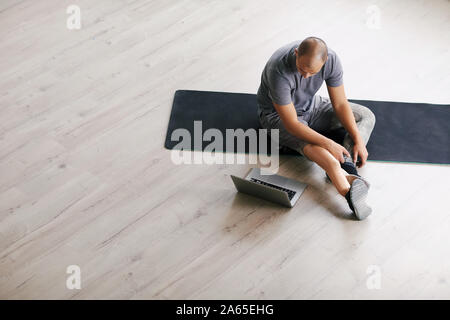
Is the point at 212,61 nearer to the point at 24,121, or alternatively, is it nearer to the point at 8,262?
the point at 24,121

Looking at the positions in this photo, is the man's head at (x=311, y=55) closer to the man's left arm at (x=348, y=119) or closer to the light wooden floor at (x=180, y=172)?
the man's left arm at (x=348, y=119)

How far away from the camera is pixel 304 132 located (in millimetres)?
2617

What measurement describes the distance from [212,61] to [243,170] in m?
0.97

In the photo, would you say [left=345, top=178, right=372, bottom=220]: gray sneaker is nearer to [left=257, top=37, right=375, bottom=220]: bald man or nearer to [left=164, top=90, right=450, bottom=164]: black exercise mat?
[left=257, top=37, right=375, bottom=220]: bald man

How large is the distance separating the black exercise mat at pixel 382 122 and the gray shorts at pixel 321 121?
Answer: 0.08 meters

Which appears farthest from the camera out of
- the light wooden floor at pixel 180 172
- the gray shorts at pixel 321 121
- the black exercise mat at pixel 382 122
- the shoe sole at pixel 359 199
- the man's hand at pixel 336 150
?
the black exercise mat at pixel 382 122

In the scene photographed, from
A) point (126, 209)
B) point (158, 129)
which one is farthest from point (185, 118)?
point (126, 209)

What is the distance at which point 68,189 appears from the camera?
2.68 metres

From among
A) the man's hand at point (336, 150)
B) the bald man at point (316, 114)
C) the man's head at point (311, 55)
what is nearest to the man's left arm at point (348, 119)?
the bald man at point (316, 114)

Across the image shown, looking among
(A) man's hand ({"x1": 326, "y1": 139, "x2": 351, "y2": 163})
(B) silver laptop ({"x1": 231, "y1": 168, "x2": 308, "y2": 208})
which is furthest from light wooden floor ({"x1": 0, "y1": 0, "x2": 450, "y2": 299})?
(A) man's hand ({"x1": 326, "y1": 139, "x2": 351, "y2": 163})

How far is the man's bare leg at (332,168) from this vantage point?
2531mm

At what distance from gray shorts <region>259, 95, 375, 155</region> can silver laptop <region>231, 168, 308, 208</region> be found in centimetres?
17

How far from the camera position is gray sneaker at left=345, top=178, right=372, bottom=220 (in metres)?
2.47

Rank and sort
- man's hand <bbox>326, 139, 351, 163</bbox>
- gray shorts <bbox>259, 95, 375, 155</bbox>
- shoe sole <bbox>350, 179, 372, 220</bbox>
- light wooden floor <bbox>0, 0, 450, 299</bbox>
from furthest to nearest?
gray shorts <bbox>259, 95, 375, 155</bbox> → man's hand <bbox>326, 139, 351, 163</bbox> → shoe sole <bbox>350, 179, 372, 220</bbox> → light wooden floor <bbox>0, 0, 450, 299</bbox>
